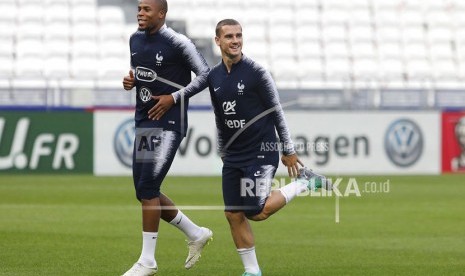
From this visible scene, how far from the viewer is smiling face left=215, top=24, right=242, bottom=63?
8.13 meters

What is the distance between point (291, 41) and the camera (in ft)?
91.8

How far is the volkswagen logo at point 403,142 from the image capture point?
23.6 m

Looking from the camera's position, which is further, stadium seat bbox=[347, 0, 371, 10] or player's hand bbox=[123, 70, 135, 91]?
stadium seat bbox=[347, 0, 371, 10]

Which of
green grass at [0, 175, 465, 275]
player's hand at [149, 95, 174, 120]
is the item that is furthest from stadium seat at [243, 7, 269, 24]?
player's hand at [149, 95, 174, 120]

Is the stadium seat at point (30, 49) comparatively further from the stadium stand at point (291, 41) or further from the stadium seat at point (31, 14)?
the stadium seat at point (31, 14)

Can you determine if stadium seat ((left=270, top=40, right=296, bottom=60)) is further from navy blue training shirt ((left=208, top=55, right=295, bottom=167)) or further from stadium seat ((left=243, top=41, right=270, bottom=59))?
navy blue training shirt ((left=208, top=55, right=295, bottom=167))

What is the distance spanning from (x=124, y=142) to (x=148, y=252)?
14236 millimetres

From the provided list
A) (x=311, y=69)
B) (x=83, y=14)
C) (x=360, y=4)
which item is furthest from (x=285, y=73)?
(x=83, y=14)

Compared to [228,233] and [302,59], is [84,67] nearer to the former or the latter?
[302,59]

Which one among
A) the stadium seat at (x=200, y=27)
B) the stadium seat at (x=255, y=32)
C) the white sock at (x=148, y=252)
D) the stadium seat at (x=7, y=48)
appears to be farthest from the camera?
the stadium seat at (x=255, y=32)

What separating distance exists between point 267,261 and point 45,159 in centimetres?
1341

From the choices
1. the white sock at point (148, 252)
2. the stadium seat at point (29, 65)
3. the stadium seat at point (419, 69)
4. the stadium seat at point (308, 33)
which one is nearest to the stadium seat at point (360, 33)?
the stadium seat at point (308, 33)

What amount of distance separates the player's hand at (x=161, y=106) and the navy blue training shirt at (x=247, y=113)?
0.43 m

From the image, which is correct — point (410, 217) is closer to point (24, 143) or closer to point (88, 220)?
point (88, 220)
